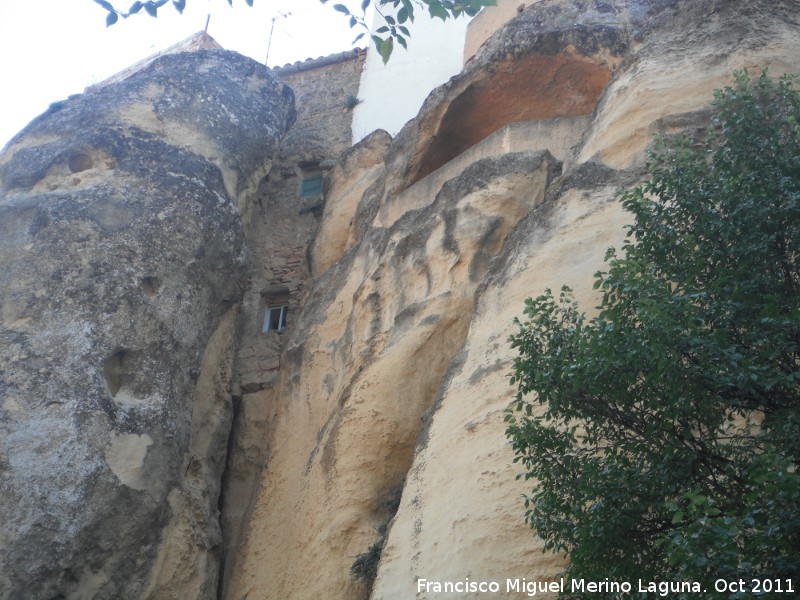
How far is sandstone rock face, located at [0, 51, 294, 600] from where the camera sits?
8.49m

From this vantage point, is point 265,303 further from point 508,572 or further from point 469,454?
point 508,572

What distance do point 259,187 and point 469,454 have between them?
7.51 m

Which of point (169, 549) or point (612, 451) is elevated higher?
point (612, 451)

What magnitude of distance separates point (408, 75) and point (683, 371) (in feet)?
39.2

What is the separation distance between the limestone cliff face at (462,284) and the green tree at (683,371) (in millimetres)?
1317

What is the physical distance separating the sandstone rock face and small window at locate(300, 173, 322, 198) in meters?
1.50

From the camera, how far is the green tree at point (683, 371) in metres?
4.64

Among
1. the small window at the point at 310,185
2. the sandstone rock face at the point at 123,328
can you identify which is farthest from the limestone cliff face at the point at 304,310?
the small window at the point at 310,185

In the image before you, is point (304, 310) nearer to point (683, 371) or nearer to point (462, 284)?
point (462, 284)

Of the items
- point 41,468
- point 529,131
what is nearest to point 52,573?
point 41,468

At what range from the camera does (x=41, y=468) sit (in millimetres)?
8484

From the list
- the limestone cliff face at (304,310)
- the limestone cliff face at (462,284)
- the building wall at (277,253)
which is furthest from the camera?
the building wall at (277,253)

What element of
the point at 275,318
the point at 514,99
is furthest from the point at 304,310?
the point at 514,99

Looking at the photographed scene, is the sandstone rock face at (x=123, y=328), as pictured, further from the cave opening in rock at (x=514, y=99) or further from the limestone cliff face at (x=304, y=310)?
the cave opening in rock at (x=514, y=99)
